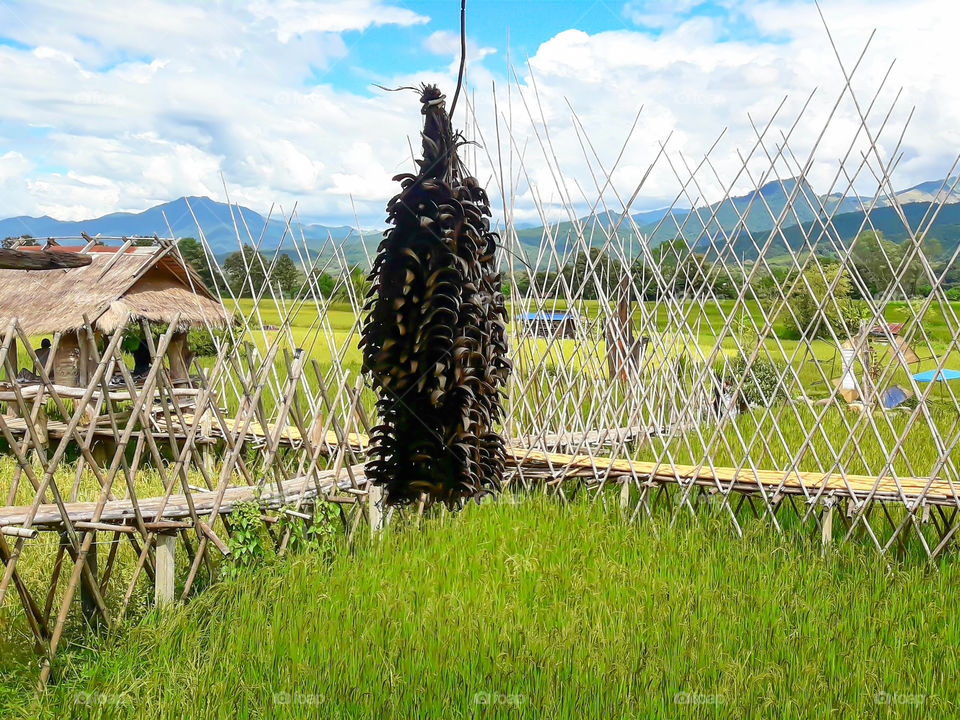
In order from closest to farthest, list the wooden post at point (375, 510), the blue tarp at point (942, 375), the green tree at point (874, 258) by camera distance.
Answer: the wooden post at point (375, 510) → the blue tarp at point (942, 375) → the green tree at point (874, 258)

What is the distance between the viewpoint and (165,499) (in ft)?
10.1

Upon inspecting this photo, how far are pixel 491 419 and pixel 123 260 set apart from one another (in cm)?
955

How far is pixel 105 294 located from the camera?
9172mm

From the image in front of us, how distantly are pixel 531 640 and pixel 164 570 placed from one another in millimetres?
1482

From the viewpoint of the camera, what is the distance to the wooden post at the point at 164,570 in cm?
308

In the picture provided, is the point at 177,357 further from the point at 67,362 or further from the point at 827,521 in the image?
the point at 827,521

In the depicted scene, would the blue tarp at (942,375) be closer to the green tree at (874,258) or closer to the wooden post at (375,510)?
the green tree at (874,258)

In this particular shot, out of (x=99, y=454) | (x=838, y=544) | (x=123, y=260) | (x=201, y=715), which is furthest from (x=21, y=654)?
(x=123, y=260)

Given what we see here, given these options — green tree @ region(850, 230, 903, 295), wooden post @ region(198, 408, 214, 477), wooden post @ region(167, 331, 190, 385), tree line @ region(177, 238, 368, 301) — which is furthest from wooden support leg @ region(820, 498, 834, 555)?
wooden post @ region(167, 331, 190, 385)

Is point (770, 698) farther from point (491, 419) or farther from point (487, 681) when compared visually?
point (491, 419)

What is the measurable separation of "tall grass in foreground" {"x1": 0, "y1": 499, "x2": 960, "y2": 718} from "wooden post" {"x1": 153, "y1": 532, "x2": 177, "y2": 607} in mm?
148

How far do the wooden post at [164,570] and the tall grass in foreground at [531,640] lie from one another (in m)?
0.15

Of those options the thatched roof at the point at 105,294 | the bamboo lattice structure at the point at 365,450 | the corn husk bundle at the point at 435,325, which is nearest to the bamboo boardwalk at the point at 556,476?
the bamboo lattice structure at the point at 365,450

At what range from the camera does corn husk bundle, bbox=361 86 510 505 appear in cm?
88
